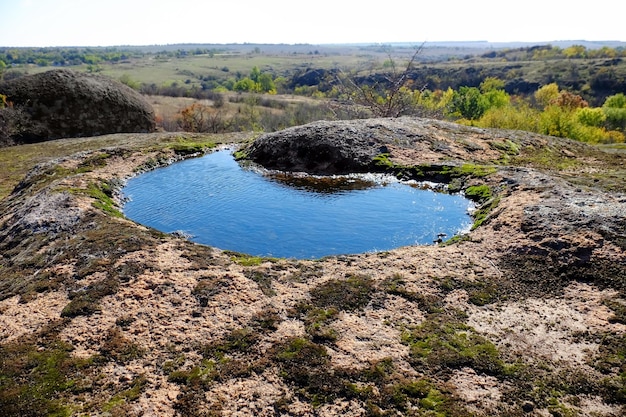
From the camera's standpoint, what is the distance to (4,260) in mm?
12078

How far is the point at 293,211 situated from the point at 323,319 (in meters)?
6.85

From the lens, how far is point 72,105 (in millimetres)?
35188

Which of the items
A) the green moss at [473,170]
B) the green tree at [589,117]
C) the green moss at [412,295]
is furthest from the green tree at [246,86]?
the green moss at [412,295]

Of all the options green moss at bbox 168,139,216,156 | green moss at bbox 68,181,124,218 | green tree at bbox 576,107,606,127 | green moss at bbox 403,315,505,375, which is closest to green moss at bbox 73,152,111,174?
green moss at bbox 68,181,124,218

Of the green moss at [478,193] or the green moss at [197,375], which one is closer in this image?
the green moss at [197,375]

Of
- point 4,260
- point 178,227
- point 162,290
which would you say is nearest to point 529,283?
point 162,290

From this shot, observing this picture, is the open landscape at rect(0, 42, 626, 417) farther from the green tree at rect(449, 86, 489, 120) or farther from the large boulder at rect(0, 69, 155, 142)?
the green tree at rect(449, 86, 489, 120)

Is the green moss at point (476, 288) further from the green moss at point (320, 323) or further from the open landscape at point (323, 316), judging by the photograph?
the green moss at point (320, 323)

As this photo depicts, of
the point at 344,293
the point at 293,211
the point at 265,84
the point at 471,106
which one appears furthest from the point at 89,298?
the point at 265,84

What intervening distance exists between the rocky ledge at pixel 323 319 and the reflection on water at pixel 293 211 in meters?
1.08

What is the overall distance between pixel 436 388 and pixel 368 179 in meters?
12.9

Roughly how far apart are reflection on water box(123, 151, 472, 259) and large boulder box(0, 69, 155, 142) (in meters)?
19.0

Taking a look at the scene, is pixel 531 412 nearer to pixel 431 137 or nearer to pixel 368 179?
pixel 368 179

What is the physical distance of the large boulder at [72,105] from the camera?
33562mm
